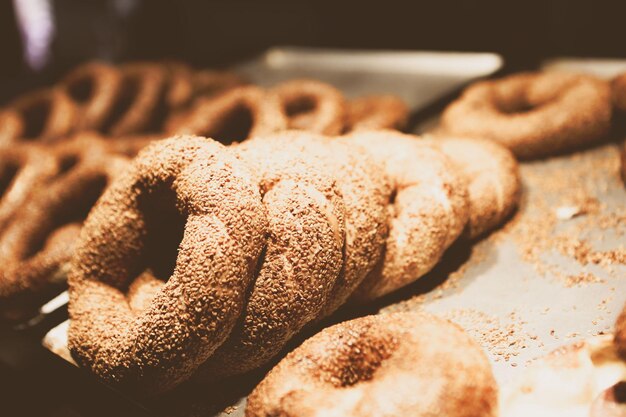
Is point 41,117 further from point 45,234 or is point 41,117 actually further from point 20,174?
point 45,234

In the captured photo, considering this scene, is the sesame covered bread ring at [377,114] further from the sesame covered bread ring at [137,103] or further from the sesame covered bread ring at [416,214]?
the sesame covered bread ring at [137,103]

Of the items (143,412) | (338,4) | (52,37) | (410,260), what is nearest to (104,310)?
(143,412)

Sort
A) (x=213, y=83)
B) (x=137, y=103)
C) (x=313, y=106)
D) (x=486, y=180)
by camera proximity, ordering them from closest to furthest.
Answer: (x=486, y=180), (x=313, y=106), (x=137, y=103), (x=213, y=83)

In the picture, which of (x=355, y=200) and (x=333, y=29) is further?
(x=333, y=29)

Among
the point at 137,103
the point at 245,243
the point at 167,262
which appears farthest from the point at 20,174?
the point at 245,243

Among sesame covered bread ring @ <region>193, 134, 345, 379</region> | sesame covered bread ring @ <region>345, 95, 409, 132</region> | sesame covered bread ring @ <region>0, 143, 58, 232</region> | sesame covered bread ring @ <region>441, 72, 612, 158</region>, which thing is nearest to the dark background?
sesame covered bread ring @ <region>441, 72, 612, 158</region>

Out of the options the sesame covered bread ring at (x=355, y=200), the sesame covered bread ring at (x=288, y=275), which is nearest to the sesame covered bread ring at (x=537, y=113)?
the sesame covered bread ring at (x=355, y=200)

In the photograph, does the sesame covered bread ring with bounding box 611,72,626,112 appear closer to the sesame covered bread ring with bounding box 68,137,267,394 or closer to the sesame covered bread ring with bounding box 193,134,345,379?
the sesame covered bread ring with bounding box 193,134,345,379
